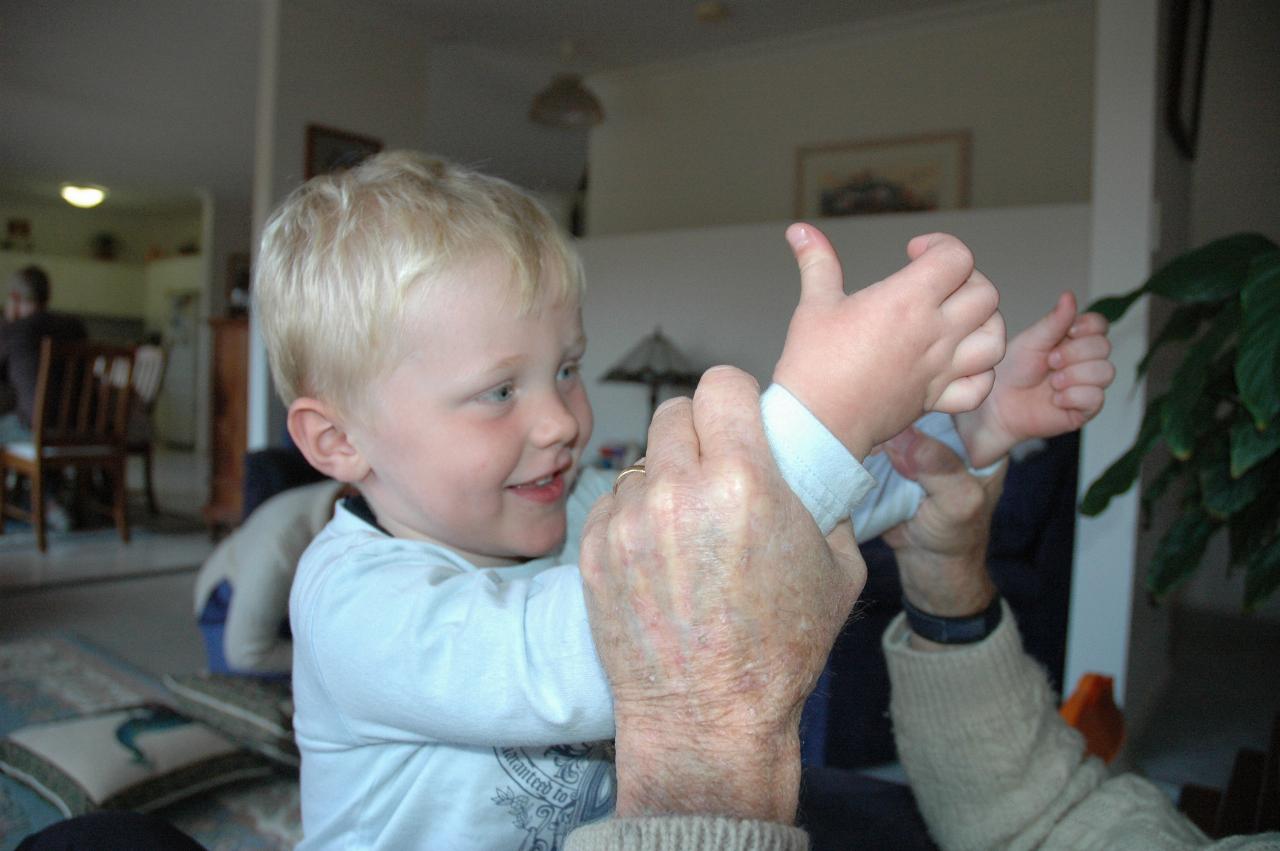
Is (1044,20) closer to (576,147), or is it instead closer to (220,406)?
(576,147)

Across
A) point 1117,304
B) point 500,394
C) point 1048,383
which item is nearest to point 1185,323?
point 1117,304

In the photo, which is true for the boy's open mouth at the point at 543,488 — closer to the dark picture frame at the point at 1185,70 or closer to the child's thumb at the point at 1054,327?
the child's thumb at the point at 1054,327

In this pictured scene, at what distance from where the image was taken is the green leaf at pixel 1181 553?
1.55m

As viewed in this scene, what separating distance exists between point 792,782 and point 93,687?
285cm

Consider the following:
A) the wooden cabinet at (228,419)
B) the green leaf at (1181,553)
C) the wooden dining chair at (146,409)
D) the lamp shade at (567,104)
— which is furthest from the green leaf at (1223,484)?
the wooden dining chair at (146,409)

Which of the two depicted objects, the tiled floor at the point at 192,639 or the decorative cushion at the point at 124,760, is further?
the tiled floor at the point at 192,639

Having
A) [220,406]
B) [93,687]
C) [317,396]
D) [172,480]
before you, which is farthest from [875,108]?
[172,480]

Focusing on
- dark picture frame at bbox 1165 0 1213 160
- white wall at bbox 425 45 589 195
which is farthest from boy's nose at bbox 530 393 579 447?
white wall at bbox 425 45 589 195

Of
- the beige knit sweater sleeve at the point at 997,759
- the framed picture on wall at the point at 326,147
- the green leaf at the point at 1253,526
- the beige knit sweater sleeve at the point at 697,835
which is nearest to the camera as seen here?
the beige knit sweater sleeve at the point at 697,835

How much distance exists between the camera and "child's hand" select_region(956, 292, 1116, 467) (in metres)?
0.72

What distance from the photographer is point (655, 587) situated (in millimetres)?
387

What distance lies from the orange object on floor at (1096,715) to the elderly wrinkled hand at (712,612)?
3.06 feet

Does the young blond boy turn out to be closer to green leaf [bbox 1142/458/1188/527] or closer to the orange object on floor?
the orange object on floor

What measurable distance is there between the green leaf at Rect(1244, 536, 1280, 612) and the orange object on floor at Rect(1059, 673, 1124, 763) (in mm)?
254
